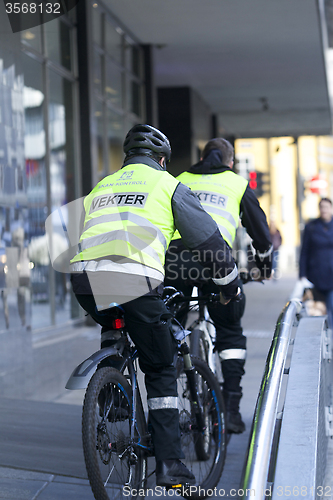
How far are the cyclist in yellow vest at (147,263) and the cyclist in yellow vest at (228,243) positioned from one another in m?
1.08

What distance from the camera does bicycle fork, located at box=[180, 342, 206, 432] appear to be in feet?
11.4

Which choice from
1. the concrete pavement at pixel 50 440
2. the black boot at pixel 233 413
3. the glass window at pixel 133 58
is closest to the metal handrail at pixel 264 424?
the concrete pavement at pixel 50 440

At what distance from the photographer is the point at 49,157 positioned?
8.19 metres

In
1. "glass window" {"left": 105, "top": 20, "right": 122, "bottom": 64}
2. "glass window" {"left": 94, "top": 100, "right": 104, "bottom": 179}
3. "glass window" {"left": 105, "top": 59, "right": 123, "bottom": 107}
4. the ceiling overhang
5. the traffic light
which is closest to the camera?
the ceiling overhang

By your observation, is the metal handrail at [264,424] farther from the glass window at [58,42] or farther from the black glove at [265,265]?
the glass window at [58,42]

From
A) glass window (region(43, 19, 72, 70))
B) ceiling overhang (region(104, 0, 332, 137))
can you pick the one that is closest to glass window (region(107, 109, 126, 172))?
ceiling overhang (region(104, 0, 332, 137))

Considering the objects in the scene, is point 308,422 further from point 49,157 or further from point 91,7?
point 91,7

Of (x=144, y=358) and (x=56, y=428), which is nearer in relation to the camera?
(x=144, y=358)

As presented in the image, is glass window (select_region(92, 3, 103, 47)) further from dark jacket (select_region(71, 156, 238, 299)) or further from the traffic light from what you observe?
the traffic light

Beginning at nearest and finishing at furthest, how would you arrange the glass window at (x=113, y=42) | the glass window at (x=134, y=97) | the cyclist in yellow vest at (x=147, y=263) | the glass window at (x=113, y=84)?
the cyclist in yellow vest at (x=147, y=263) → the glass window at (x=113, y=42) → the glass window at (x=113, y=84) → the glass window at (x=134, y=97)

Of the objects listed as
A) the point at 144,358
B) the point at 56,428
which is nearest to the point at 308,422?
the point at 144,358

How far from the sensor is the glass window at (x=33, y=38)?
7.65m

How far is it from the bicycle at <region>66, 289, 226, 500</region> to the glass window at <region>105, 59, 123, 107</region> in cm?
748

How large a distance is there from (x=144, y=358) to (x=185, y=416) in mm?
688
